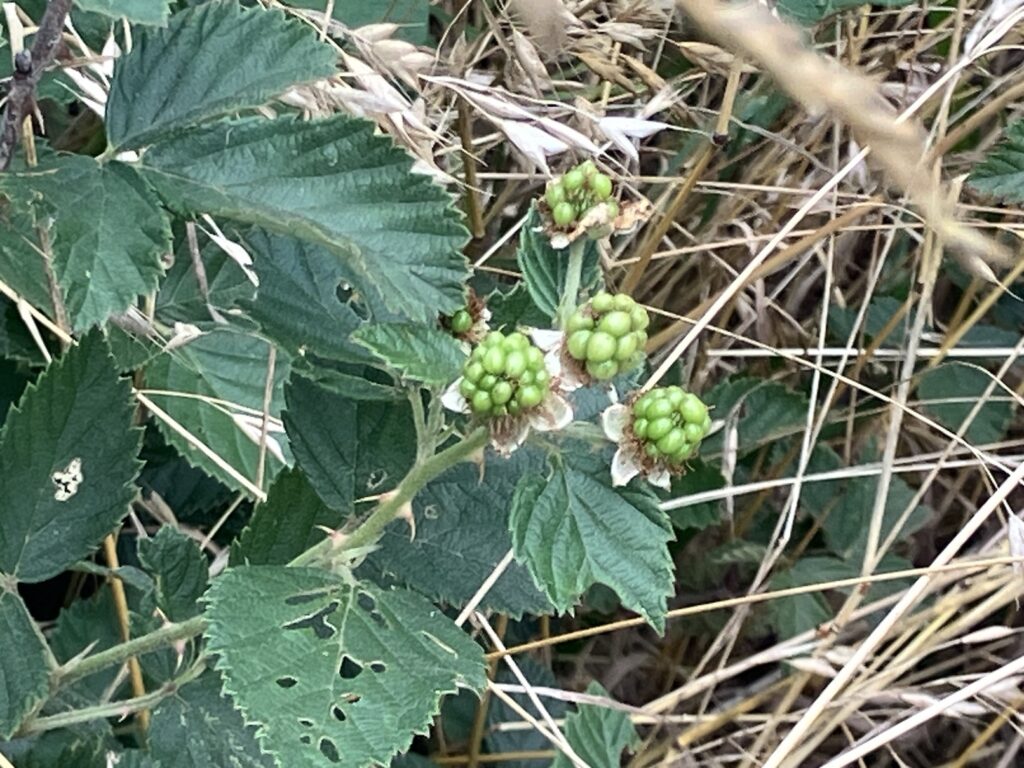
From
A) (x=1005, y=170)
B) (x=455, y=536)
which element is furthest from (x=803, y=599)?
(x=455, y=536)

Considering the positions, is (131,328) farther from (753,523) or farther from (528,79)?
(753,523)

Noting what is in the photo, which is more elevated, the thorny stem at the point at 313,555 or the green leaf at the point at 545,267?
the green leaf at the point at 545,267

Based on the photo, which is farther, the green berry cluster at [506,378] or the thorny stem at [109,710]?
the thorny stem at [109,710]

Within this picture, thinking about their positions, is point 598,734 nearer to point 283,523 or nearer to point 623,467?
point 283,523

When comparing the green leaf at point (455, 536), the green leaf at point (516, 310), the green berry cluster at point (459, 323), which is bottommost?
Result: the green leaf at point (455, 536)

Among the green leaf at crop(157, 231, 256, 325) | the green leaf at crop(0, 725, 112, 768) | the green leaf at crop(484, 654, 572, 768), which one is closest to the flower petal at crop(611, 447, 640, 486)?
the green leaf at crop(0, 725, 112, 768)

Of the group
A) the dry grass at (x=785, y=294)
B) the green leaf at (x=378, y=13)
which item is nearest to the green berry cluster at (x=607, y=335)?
the dry grass at (x=785, y=294)

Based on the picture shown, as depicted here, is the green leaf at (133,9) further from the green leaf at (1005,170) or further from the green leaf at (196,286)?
the green leaf at (1005,170)
